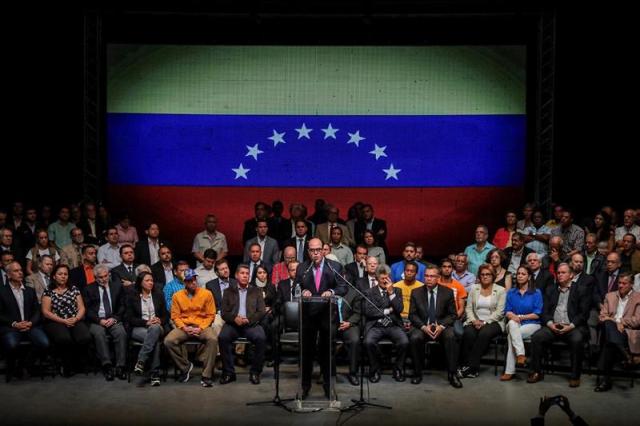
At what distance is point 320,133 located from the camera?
12.4 metres

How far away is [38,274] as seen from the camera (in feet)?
34.1

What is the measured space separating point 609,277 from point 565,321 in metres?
0.74

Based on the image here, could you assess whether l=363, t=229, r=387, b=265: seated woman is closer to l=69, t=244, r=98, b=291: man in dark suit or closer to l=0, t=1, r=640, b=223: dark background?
l=0, t=1, r=640, b=223: dark background

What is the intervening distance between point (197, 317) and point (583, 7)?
20.0ft

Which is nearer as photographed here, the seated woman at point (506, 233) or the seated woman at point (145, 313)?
the seated woman at point (145, 313)

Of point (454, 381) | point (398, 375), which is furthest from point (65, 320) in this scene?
point (454, 381)

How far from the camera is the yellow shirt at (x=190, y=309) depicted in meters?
9.79

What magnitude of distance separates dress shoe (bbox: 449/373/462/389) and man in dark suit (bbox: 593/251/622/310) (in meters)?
1.69

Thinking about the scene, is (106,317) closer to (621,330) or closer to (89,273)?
(89,273)

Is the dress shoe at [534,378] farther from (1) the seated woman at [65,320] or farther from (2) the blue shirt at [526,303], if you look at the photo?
(1) the seated woman at [65,320]

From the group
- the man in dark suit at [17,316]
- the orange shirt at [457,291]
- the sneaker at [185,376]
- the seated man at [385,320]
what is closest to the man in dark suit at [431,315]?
the seated man at [385,320]

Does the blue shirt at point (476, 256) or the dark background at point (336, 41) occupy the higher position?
the dark background at point (336, 41)

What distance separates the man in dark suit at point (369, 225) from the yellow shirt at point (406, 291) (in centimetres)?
151

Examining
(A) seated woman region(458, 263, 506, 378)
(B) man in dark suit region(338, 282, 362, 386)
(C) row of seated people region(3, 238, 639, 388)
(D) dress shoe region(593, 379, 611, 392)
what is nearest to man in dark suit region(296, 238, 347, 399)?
(B) man in dark suit region(338, 282, 362, 386)
